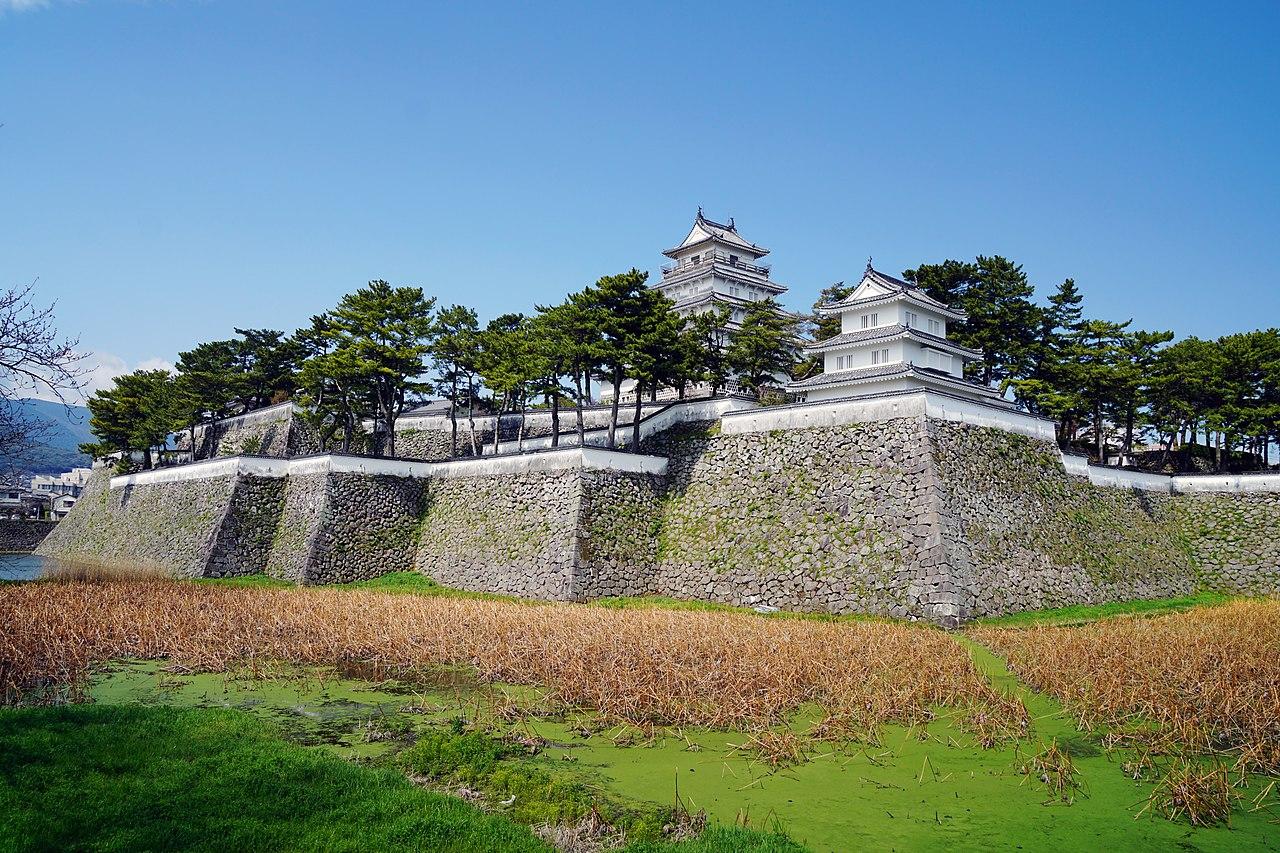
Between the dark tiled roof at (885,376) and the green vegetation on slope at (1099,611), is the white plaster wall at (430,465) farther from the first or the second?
the green vegetation on slope at (1099,611)

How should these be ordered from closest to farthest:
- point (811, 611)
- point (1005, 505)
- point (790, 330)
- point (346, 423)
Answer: point (811, 611) → point (1005, 505) → point (346, 423) → point (790, 330)

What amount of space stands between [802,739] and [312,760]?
5.35 metres

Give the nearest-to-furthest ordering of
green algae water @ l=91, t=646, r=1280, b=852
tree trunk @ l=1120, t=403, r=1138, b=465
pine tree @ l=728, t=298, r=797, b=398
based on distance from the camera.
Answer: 1. green algae water @ l=91, t=646, r=1280, b=852
2. pine tree @ l=728, t=298, r=797, b=398
3. tree trunk @ l=1120, t=403, r=1138, b=465

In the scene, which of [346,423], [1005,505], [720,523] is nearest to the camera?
[1005,505]

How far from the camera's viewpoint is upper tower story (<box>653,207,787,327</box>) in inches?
Result: 1615

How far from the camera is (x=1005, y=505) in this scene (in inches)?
867

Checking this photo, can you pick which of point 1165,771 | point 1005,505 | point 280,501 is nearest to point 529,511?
point 280,501

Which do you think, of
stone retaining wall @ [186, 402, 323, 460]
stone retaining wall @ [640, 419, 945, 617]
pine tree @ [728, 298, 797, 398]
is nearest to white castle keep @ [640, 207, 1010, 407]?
pine tree @ [728, 298, 797, 398]

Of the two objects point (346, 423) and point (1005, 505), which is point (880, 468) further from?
point (346, 423)

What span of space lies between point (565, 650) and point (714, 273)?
1234 inches

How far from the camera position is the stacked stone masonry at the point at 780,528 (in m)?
20.5

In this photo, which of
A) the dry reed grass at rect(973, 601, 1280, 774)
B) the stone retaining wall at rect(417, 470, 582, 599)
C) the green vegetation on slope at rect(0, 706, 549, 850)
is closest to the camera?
the green vegetation on slope at rect(0, 706, 549, 850)

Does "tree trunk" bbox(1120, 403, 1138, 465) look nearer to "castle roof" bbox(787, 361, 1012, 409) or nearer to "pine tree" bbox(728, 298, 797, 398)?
"castle roof" bbox(787, 361, 1012, 409)

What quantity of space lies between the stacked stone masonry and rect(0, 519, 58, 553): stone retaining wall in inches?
A: 954
